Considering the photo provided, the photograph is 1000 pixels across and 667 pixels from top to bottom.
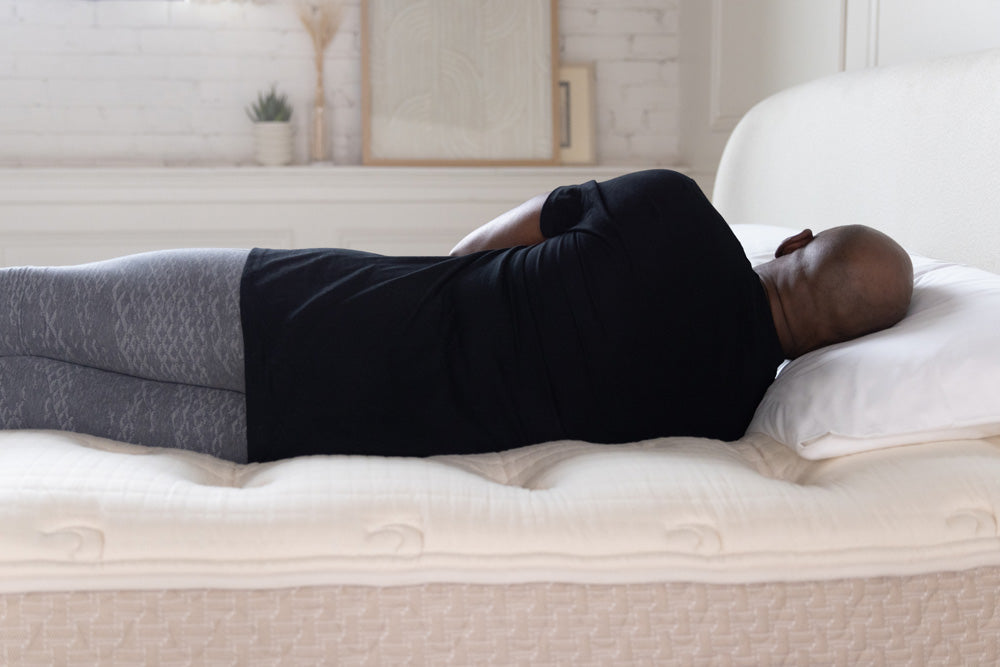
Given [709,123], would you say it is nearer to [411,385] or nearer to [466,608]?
[411,385]

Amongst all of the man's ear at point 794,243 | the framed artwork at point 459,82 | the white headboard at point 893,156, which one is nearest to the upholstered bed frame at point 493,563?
the man's ear at point 794,243

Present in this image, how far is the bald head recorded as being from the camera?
1.38m

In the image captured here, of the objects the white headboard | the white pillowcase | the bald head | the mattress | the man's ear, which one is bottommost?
the mattress

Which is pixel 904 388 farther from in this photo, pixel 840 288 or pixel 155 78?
pixel 155 78

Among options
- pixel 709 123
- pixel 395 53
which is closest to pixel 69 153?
pixel 395 53

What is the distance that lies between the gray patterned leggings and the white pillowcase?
733mm

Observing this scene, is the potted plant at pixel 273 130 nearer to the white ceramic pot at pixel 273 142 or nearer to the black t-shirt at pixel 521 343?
the white ceramic pot at pixel 273 142

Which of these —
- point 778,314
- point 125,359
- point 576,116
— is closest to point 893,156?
point 778,314

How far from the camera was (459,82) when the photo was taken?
3730mm

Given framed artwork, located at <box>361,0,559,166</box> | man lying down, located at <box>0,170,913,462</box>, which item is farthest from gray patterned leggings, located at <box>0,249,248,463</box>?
framed artwork, located at <box>361,0,559,166</box>

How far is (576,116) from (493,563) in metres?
3.06

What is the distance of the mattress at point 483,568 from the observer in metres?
0.96

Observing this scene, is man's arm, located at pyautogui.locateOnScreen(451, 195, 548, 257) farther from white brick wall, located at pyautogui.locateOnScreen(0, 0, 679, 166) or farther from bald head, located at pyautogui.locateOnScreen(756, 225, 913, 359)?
white brick wall, located at pyautogui.locateOnScreen(0, 0, 679, 166)

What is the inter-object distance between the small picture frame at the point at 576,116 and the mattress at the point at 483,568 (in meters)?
2.87
